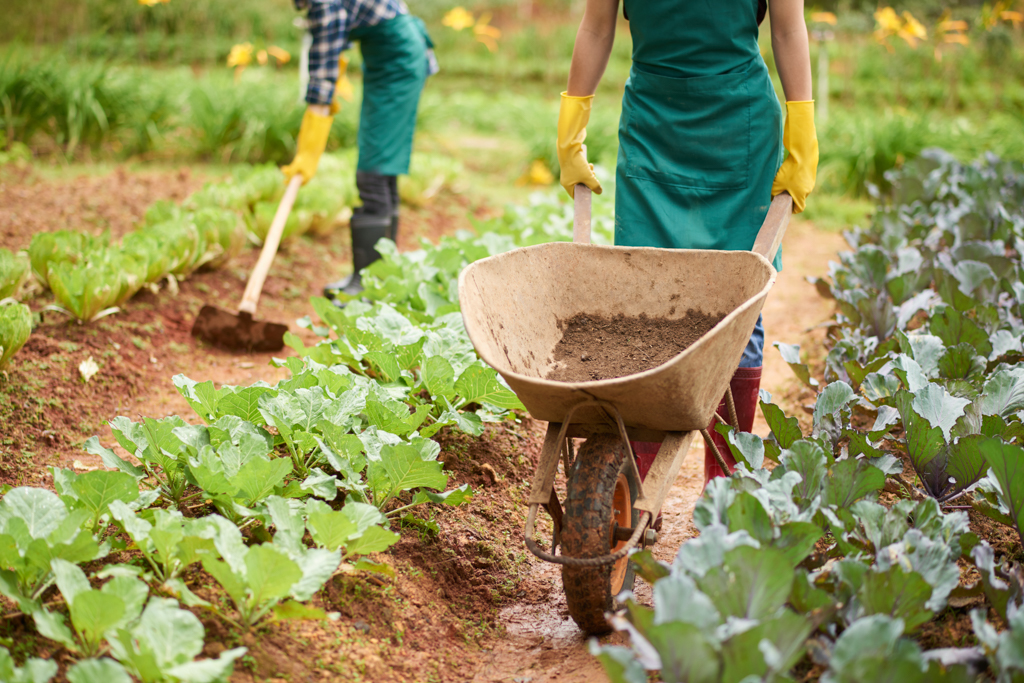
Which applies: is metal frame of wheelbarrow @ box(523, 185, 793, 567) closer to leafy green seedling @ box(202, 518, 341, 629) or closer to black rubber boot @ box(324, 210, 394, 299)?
leafy green seedling @ box(202, 518, 341, 629)

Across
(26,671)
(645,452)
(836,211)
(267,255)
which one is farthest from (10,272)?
(836,211)

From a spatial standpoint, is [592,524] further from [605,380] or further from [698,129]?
[698,129]

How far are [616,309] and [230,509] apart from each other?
41.6 inches

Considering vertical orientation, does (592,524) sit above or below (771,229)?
below

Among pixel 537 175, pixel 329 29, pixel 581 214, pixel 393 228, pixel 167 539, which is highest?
pixel 329 29

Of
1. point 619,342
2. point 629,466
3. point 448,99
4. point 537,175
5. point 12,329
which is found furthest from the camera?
point 448,99

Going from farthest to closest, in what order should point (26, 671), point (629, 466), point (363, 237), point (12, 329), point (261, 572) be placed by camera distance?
point (363, 237) < point (12, 329) < point (629, 466) < point (261, 572) < point (26, 671)

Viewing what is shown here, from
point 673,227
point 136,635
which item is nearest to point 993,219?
point 673,227

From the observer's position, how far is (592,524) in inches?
66.3

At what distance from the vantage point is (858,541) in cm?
164

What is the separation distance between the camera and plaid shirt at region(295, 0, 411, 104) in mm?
3740

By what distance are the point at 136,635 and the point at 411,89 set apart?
3.27 meters

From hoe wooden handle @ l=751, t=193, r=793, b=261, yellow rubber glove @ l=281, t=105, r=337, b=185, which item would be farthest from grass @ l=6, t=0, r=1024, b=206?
hoe wooden handle @ l=751, t=193, r=793, b=261

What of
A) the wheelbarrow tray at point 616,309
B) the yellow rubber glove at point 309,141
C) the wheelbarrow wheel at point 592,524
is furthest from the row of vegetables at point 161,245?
the wheelbarrow wheel at point 592,524
